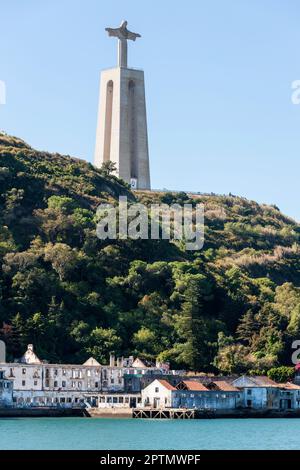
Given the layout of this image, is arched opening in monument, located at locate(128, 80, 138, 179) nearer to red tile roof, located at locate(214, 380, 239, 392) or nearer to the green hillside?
the green hillside

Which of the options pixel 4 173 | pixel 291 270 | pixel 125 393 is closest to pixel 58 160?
pixel 4 173

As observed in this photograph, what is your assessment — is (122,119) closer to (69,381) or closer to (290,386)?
(290,386)

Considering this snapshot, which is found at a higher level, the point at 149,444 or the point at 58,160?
the point at 58,160

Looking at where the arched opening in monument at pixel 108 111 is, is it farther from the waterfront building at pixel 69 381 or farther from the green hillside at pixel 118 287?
the waterfront building at pixel 69 381

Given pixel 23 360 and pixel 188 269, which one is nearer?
pixel 23 360
